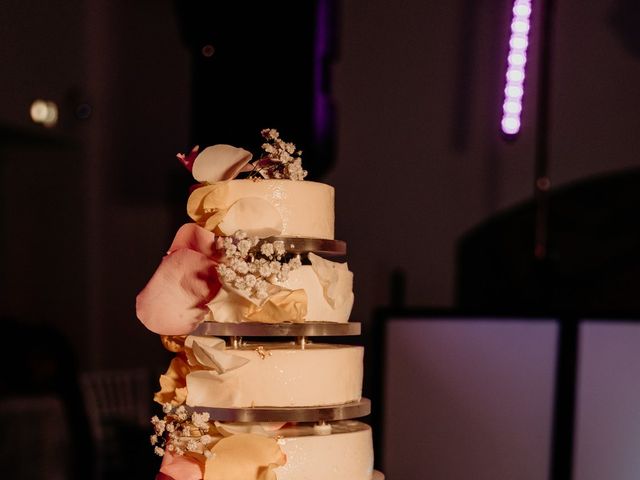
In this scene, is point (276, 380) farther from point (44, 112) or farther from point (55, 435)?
point (44, 112)

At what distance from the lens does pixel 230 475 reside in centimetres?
142

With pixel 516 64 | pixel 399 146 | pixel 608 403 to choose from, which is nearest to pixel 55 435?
pixel 399 146

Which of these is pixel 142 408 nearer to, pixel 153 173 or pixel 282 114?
pixel 153 173

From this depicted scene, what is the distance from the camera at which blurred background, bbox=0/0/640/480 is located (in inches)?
139

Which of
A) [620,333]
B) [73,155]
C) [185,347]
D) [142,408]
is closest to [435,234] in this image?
[620,333]

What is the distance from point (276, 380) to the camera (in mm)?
1515

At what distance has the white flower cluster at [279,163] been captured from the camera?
1.61m

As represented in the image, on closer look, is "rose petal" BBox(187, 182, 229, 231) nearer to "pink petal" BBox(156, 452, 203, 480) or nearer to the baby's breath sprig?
the baby's breath sprig

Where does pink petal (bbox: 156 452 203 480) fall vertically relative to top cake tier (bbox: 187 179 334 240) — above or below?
below

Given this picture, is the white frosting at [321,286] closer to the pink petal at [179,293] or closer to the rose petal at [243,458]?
the pink petal at [179,293]

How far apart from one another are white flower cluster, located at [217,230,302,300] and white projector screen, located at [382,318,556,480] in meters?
2.07

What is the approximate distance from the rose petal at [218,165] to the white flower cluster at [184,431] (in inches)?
15.7

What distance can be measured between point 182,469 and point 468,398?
84.5 inches

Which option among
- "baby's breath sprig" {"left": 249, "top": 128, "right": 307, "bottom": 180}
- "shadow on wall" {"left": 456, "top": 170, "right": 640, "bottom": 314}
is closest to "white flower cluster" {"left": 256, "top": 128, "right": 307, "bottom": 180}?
"baby's breath sprig" {"left": 249, "top": 128, "right": 307, "bottom": 180}
